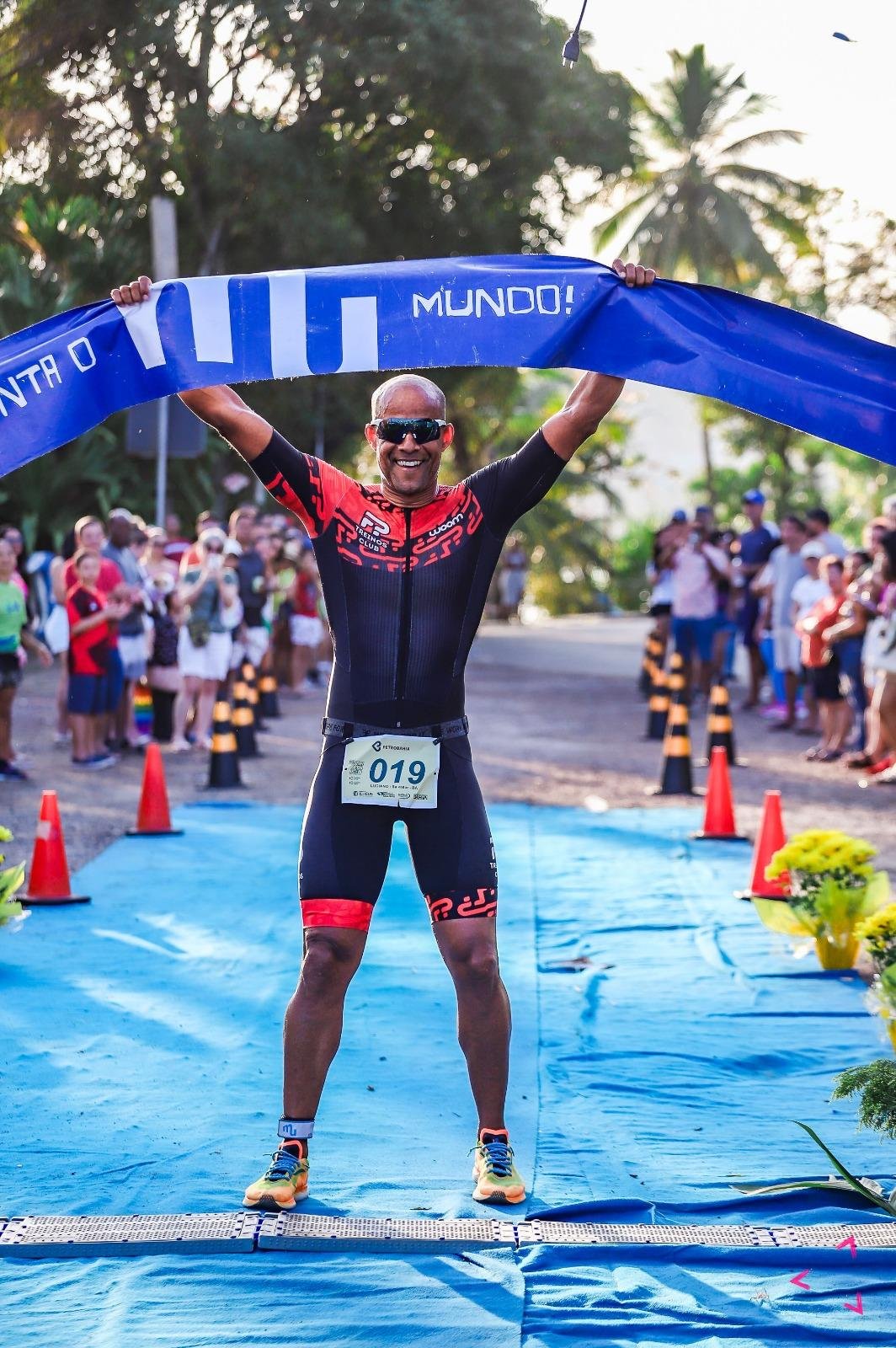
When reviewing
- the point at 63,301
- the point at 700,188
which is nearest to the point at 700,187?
the point at 700,188

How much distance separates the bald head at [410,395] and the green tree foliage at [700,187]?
4297 cm

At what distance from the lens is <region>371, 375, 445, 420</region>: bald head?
496cm

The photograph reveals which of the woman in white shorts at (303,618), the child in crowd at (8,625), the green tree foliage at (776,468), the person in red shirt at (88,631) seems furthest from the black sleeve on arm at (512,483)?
the green tree foliage at (776,468)

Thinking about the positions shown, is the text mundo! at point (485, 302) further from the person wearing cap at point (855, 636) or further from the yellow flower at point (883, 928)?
the person wearing cap at point (855, 636)

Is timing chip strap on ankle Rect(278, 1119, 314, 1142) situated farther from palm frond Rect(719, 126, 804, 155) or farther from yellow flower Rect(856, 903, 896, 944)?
palm frond Rect(719, 126, 804, 155)

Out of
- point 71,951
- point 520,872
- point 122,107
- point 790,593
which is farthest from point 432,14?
point 71,951

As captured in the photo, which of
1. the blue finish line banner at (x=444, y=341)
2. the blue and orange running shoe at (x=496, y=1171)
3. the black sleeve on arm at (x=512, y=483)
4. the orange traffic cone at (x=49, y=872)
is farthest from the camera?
the orange traffic cone at (x=49, y=872)

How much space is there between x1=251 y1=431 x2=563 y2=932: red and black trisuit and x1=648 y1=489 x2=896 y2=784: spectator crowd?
9144 mm

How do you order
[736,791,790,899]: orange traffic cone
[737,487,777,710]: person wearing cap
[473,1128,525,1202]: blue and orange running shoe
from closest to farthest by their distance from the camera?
[473,1128,525,1202]: blue and orange running shoe < [736,791,790,899]: orange traffic cone < [737,487,777,710]: person wearing cap

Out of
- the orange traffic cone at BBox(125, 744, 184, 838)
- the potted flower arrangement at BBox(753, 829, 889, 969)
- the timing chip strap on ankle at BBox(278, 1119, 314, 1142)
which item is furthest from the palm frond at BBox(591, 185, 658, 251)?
the timing chip strap on ankle at BBox(278, 1119, 314, 1142)

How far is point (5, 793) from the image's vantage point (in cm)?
1310

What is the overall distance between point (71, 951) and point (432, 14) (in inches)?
590

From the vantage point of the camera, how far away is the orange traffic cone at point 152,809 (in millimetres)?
11531

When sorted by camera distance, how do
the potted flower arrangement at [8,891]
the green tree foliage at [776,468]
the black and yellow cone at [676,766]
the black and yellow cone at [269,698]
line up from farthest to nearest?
the green tree foliage at [776,468] → the black and yellow cone at [269,698] → the black and yellow cone at [676,766] → the potted flower arrangement at [8,891]
